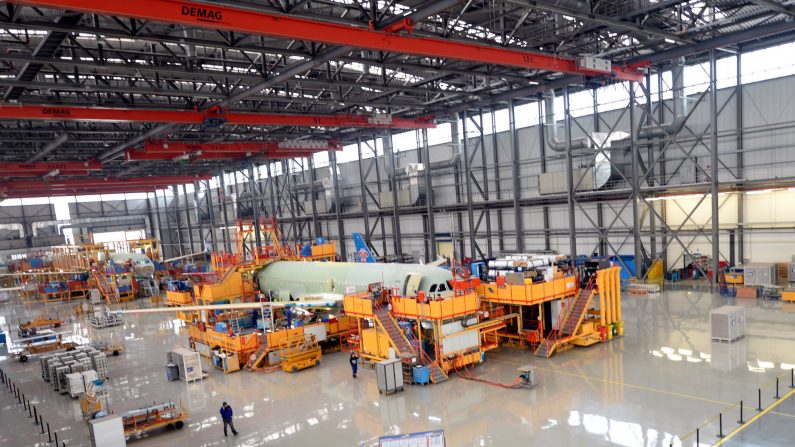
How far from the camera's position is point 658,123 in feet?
122

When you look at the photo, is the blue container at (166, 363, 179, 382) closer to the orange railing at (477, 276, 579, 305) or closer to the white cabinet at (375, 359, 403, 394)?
the white cabinet at (375, 359, 403, 394)

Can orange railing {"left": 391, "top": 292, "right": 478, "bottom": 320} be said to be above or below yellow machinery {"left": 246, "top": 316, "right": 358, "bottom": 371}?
above

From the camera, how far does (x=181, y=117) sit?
35.5 meters

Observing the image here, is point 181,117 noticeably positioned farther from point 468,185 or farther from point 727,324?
point 727,324

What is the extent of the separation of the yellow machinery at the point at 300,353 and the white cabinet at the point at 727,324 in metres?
18.6

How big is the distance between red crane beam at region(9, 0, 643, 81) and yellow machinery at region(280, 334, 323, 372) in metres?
14.3

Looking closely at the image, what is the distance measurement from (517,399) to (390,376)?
489 centimetres

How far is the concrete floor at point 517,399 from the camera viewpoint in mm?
15844

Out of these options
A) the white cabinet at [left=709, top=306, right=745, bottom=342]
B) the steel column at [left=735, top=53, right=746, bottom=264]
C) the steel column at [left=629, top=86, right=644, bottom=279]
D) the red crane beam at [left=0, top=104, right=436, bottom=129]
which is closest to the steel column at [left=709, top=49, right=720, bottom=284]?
the steel column at [left=735, top=53, right=746, bottom=264]

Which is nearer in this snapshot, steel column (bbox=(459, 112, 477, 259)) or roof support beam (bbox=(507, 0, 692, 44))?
roof support beam (bbox=(507, 0, 692, 44))

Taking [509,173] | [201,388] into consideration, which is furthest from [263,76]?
[509,173]

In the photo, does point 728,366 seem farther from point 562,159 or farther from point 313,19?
point 562,159

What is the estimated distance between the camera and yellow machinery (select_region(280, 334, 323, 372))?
24.8m

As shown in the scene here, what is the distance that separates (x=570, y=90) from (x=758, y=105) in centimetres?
1338
